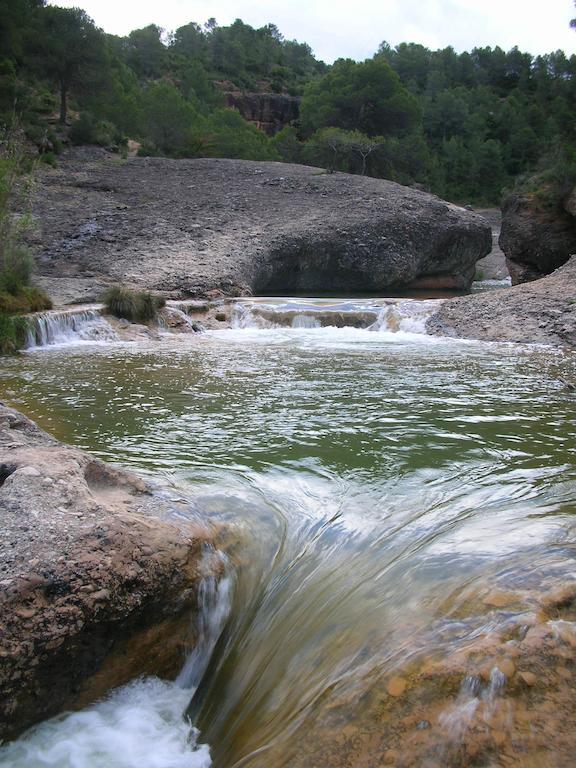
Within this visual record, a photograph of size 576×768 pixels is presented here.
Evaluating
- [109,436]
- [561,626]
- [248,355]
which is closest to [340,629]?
[561,626]

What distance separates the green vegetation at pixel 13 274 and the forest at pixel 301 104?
1.49 m

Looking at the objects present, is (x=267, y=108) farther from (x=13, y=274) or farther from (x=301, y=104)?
(x=13, y=274)

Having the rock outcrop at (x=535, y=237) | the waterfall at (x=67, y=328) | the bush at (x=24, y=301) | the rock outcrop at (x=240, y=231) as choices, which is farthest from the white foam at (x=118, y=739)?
the rock outcrop at (x=535, y=237)

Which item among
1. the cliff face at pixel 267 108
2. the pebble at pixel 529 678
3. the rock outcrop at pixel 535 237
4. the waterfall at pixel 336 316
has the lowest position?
the pebble at pixel 529 678

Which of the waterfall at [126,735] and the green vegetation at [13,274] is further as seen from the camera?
the green vegetation at [13,274]

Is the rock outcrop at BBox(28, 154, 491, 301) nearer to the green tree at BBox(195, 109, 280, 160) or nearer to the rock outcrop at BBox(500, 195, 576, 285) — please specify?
the rock outcrop at BBox(500, 195, 576, 285)

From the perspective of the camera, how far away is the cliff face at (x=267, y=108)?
61.9 meters

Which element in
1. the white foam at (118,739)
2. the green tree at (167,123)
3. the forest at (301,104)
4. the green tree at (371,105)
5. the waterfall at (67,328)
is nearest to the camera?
the white foam at (118,739)

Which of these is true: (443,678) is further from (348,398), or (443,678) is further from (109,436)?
(348,398)

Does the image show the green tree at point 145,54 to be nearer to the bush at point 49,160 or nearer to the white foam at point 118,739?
the bush at point 49,160

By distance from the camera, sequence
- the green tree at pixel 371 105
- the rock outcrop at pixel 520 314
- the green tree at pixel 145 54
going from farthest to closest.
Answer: the green tree at pixel 145 54 → the green tree at pixel 371 105 → the rock outcrop at pixel 520 314

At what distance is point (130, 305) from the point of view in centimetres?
1144

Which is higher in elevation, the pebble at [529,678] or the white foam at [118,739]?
the pebble at [529,678]

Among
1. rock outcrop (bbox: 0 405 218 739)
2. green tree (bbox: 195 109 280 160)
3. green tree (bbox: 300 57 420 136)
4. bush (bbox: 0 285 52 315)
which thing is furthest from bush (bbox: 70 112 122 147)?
rock outcrop (bbox: 0 405 218 739)
